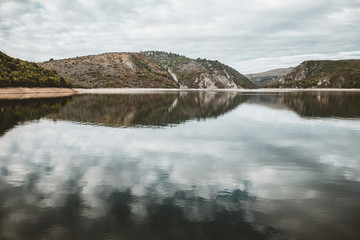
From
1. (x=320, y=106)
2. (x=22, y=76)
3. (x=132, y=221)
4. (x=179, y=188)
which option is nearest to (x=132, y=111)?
(x=179, y=188)

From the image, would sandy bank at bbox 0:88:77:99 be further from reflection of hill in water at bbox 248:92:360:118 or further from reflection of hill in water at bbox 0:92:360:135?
reflection of hill in water at bbox 248:92:360:118

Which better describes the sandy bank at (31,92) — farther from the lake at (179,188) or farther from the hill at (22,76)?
the lake at (179,188)

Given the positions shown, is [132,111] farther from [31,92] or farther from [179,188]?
[31,92]

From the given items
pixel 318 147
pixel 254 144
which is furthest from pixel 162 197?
pixel 318 147

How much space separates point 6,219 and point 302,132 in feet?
91.6

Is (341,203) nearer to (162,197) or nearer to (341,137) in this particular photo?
(162,197)

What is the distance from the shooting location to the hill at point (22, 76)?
4550 inches

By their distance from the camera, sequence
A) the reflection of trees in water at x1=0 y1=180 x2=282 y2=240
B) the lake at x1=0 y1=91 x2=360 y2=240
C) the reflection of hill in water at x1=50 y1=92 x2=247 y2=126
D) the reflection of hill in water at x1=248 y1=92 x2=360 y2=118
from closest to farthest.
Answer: the reflection of trees in water at x1=0 y1=180 x2=282 y2=240 < the lake at x1=0 y1=91 x2=360 y2=240 < the reflection of hill in water at x1=50 y1=92 x2=247 y2=126 < the reflection of hill in water at x1=248 y1=92 x2=360 y2=118

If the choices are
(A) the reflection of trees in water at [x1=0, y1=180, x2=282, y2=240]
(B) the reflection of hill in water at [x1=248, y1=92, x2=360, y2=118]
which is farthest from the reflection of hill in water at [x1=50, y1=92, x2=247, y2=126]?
(A) the reflection of trees in water at [x1=0, y1=180, x2=282, y2=240]

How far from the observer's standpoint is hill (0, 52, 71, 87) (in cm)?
11556

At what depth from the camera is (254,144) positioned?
77.2ft

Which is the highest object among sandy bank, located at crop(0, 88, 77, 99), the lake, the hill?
the hill

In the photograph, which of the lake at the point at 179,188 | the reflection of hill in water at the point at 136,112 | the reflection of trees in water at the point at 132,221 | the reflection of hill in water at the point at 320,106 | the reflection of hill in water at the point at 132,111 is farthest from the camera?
the reflection of hill in water at the point at 320,106

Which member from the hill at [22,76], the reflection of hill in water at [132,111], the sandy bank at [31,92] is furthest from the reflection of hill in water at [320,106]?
the hill at [22,76]
